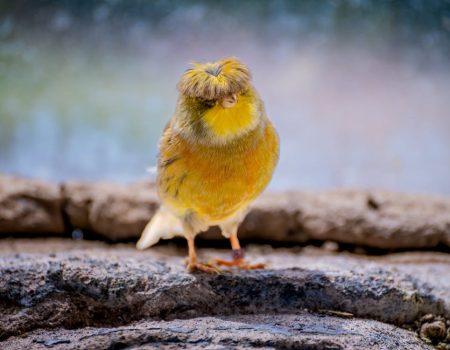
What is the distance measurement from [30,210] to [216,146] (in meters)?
2.58

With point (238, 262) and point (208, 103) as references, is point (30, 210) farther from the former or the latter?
point (208, 103)

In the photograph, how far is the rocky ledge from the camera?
479 centimetres

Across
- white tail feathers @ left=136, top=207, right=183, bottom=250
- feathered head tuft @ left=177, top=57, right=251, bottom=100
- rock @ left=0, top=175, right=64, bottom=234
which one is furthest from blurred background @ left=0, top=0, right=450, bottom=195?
feathered head tuft @ left=177, top=57, right=251, bottom=100

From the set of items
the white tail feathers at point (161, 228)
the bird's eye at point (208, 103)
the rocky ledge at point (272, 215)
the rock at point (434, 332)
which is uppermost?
the bird's eye at point (208, 103)

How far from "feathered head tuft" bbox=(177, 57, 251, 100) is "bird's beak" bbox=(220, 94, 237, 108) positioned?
16 mm

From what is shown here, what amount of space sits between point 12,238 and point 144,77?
71.5 inches

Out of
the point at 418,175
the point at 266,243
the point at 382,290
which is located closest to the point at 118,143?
the point at 266,243

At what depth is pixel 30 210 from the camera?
5.00 meters

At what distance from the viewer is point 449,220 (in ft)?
15.6

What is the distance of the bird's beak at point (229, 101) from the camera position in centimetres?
278

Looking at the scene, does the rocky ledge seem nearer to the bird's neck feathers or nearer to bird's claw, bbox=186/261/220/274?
bird's claw, bbox=186/261/220/274

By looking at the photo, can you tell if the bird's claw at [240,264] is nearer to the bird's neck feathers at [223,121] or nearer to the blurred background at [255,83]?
the bird's neck feathers at [223,121]

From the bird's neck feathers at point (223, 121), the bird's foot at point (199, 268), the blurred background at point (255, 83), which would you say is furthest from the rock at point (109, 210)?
the bird's neck feathers at point (223, 121)

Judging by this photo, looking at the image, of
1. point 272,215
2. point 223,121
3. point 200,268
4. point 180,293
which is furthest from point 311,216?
point 223,121
